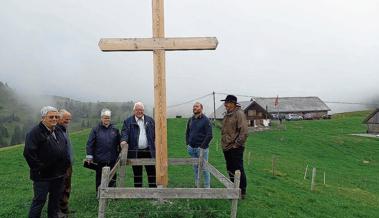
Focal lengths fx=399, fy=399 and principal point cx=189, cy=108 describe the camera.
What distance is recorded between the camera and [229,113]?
9969 millimetres

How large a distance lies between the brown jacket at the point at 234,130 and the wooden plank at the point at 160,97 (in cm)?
236

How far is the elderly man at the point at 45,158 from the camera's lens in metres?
7.05

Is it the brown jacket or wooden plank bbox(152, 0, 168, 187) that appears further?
the brown jacket

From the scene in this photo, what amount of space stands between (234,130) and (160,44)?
10.2 ft

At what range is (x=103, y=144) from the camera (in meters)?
9.68

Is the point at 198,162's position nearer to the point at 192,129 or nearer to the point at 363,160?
the point at 192,129

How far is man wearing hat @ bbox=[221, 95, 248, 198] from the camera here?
9.72 m

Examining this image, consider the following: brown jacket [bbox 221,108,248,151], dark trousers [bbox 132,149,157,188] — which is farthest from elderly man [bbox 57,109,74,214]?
brown jacket [bbox 221,108,248,151]

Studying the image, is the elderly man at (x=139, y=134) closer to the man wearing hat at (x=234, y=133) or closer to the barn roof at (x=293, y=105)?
the man wearing hat at (x=234, y=133)

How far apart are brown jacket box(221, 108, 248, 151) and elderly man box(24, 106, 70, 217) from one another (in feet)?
13.3

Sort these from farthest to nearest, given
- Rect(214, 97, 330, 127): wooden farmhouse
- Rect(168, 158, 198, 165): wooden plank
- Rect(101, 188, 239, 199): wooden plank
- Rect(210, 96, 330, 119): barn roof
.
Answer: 1. Rect(210, 96, 330, 119): barn roof
2. Rect(214, 97, 330, 127): wooden farmhouse
3. Rect(168, 158, 198, 165): wooden plank
4. Rect(101, 188, 239, 199): wooden plank

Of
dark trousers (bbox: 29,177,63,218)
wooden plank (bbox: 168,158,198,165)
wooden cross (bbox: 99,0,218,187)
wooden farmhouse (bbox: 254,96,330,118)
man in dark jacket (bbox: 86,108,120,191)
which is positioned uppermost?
wooden farmhouse (bbox: 254,96,330,118)

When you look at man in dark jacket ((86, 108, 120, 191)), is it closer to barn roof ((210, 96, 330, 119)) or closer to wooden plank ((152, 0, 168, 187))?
wooden plank ((152, 0, 168, 187))

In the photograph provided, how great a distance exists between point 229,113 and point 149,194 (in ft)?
13.4
